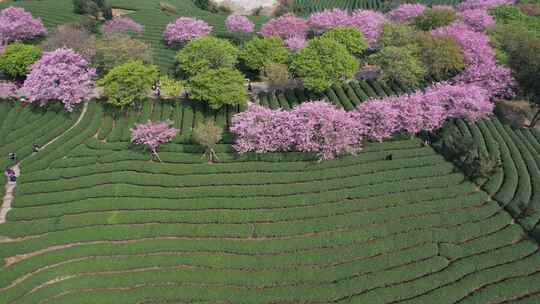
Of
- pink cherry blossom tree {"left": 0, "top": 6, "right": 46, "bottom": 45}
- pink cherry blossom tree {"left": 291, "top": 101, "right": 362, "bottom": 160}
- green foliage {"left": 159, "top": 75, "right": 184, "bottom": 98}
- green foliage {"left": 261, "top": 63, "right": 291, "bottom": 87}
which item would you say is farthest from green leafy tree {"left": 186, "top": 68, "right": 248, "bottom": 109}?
pink cherry blossom tree {"left": 0, "top": 6, "right": 46, "bottom": 45}

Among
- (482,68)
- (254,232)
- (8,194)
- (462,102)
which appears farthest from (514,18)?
(8,194)

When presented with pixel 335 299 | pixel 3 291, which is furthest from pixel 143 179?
pixel 335 299

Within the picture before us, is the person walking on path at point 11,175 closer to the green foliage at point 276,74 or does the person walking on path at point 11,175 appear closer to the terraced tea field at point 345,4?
the green foliage at point 276,74

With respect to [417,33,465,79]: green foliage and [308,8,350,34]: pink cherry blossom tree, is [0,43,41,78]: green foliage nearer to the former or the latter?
[308,8,350,34]: pink cherry blossom tree

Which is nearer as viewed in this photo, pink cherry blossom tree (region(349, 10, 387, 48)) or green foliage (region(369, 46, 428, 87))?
green foliage (region(369, 46, 428, 87))

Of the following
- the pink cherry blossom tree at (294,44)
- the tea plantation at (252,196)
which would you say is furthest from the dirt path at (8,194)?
the pink cherry blossom tree at (294,44)

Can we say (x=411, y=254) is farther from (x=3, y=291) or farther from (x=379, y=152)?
(x=3, y=291)
